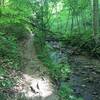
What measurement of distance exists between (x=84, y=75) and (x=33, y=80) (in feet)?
14.8

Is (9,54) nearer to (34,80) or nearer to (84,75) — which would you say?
(34,80)

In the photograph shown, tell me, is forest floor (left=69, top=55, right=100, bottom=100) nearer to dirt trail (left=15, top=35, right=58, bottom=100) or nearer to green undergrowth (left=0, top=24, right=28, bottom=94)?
dirt trail (left=15, top=35, right=58, bottom=100)

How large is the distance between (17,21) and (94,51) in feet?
21.7

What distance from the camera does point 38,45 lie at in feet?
33.0

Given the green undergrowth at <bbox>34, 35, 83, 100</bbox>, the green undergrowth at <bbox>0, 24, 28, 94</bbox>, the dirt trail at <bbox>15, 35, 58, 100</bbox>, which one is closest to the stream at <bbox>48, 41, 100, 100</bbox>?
the green undergrowth at <bbox>34, 35, 83, 100</bbox>

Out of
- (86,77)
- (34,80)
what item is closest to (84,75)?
(86,77)

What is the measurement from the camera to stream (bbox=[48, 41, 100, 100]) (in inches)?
380

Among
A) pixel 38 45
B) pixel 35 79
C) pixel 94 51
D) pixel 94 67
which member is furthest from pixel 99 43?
pixel 35 79

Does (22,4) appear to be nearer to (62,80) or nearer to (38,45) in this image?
(38,45)

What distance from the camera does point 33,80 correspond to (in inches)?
306

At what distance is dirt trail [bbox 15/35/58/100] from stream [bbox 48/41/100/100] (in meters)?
1.46

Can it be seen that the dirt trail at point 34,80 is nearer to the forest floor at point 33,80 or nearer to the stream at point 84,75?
the forest floor at point 33,80

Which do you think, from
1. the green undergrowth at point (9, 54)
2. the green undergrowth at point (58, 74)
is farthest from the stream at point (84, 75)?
the green undergrowth at point (9, 54)

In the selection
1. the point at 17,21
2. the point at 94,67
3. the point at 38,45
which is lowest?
the point at 94,67
